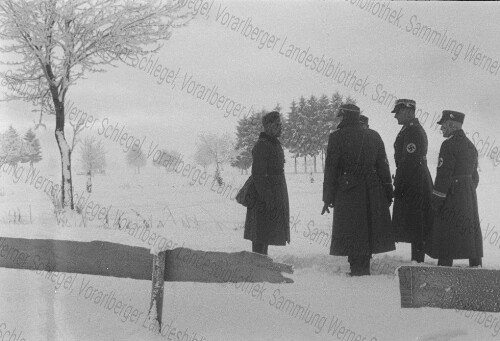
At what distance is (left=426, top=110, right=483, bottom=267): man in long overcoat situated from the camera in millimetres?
5832

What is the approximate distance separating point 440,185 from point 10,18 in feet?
→ 39.5

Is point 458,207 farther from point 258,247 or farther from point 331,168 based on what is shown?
point 258,247

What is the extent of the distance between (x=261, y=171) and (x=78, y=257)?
103 inches

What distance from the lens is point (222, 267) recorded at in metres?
3.99

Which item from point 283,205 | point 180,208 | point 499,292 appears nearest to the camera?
point 499,292

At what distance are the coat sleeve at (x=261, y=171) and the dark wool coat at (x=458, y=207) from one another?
80.5 inches

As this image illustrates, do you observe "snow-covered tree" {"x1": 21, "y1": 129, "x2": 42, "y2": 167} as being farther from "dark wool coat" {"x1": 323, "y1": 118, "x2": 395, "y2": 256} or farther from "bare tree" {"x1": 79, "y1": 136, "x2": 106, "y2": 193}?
"dark wool coat" {"x1": 323, "y1": 118, "x2": 395, "y2": 256}

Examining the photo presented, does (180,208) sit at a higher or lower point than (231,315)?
lower

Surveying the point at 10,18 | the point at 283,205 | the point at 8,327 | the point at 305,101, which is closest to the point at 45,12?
the point at 10,18

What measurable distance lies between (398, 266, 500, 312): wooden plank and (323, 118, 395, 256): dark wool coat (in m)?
2.41

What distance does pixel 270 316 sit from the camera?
4.39 m

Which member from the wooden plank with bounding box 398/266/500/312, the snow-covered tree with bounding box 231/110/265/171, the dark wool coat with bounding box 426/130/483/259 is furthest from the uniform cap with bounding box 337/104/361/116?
the snow-covered tree with bounding box 231/110/265/171

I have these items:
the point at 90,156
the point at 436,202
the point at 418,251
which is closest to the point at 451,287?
the point at 436,202

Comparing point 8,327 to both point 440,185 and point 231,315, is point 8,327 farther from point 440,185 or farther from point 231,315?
point 440,185
